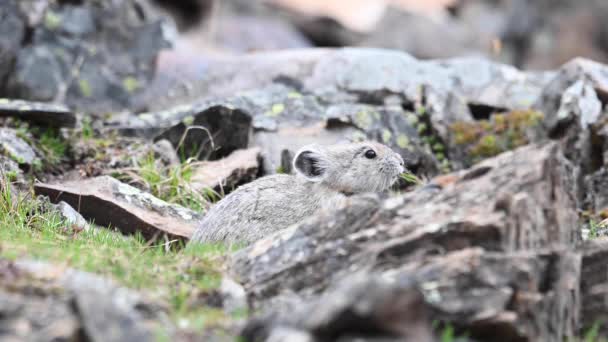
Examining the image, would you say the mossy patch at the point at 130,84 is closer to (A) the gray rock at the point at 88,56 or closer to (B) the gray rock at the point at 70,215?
(A) the gray rock at the point at 88,56

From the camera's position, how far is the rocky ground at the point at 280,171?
541 centimetres

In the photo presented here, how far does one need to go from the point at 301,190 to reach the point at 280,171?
253cm

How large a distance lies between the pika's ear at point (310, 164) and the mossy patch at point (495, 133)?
160 inches

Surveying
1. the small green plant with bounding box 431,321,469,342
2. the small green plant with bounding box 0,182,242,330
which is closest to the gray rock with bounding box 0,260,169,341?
the small green plant with bounding box 0,182,242,330

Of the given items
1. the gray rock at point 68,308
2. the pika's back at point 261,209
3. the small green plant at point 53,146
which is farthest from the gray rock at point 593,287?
the small green plant at point 53,146

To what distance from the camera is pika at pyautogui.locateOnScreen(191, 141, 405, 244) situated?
8.98 m

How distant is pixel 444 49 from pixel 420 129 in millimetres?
15326

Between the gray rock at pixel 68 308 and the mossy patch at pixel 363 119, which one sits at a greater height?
the mossy patch at pixel 363 119

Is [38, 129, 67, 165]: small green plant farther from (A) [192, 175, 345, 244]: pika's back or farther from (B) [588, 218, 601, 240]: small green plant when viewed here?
(B) [588, 218, 601, 240]: small green plant

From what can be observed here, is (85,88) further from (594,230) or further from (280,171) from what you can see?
(594,230)

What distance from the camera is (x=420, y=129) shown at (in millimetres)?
13594

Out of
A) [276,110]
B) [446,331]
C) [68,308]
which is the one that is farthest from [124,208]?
[446,331]

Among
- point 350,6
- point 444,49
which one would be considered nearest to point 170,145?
point 444,49

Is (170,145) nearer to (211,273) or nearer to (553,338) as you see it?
(211,273)
